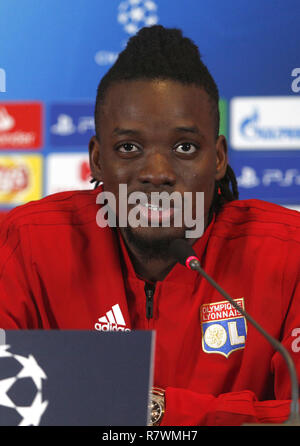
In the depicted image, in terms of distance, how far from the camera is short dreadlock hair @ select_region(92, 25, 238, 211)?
1.18m

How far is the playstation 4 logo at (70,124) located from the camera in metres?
2.31

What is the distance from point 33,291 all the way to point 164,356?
11.5 inches

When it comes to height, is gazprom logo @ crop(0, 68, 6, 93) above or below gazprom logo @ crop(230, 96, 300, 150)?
above

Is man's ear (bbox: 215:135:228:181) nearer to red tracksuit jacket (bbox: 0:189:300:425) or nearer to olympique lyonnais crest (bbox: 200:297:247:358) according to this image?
red tracksuit jacket (bbox: 0:189:300:425)

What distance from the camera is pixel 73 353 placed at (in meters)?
0.75

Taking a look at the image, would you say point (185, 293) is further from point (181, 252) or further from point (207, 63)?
point (207, 63)

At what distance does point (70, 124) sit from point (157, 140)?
1.25 metres

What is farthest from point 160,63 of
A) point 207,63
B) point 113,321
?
point 207,63

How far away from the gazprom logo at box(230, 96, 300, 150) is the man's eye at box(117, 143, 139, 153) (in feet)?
3.77

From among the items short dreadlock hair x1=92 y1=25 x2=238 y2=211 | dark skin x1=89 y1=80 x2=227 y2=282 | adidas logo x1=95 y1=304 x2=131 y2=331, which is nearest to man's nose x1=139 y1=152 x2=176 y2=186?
dark skin x1=89 y1=80 x2=227 y2=282

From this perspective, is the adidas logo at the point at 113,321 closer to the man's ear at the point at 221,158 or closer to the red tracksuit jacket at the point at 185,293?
the red tracksuit jacket at the point at 185,293

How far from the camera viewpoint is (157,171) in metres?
1.13

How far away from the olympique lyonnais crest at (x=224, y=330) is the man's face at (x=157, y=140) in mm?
162
